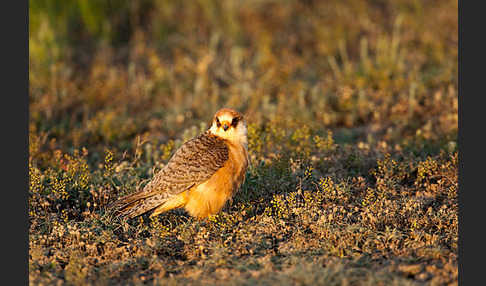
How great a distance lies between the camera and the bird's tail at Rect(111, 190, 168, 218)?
476 centimetres

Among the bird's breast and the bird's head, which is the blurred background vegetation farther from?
the bird's breast

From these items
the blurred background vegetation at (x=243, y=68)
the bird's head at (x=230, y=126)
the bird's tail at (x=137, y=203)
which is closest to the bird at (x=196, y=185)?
the bird's tail at (x=137, y=203)

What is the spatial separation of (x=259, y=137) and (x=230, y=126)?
1370mm

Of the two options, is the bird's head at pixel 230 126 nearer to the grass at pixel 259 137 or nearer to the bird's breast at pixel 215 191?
the bird's breast at pixel 215 191

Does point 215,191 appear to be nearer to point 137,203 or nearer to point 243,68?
point 137,203

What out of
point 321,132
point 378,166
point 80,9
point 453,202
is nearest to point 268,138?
point 321,132

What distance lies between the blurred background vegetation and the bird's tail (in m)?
2.26

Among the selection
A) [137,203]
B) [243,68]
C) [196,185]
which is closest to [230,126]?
[196,185]

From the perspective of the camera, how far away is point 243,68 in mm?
9711

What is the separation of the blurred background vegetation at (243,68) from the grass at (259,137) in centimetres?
4

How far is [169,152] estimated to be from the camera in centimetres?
620

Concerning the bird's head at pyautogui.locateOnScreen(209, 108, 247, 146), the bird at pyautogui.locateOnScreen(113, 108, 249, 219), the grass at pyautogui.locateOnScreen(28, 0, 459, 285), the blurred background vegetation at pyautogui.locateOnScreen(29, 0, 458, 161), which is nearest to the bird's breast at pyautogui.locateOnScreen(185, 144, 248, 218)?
the bird at pyautogui.locateOnScreen(113, 108, 249, 219)

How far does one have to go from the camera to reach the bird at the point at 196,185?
4.88 m

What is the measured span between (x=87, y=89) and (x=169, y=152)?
3.32m
